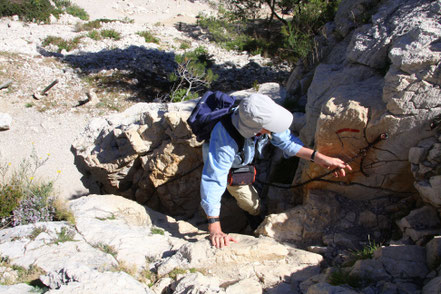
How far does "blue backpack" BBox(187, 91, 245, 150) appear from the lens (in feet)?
10.6

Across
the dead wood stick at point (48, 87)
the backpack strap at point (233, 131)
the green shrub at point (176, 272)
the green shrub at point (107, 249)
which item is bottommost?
the dead wood stick at point (48, 87)

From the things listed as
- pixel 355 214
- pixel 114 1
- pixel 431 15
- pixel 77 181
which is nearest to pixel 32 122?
pixel 77 181

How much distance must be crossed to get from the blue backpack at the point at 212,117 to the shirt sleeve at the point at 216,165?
0.06 metres

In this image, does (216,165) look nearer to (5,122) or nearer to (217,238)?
(217,238)

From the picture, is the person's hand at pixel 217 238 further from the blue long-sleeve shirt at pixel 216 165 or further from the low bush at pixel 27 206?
the low bush at pixel 27 206

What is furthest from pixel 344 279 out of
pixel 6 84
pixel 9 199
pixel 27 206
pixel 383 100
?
pixel 6 84

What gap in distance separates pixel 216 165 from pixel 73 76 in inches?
360

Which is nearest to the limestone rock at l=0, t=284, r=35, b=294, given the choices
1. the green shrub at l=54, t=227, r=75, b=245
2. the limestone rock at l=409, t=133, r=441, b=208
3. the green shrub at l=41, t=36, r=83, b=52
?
the green shrub at l=54, t=227, r=75, b=245

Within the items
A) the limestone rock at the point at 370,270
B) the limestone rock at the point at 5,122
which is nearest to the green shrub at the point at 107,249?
the limestone rock at the point at 370,270

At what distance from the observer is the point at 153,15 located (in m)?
18.8

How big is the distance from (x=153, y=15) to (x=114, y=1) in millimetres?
3033

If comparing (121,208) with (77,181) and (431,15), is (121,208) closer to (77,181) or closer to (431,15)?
(77,181)

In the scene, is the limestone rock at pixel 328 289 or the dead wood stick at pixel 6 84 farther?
the dead wood stick at pixel 6 84

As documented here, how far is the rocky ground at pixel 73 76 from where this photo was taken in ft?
25.9
